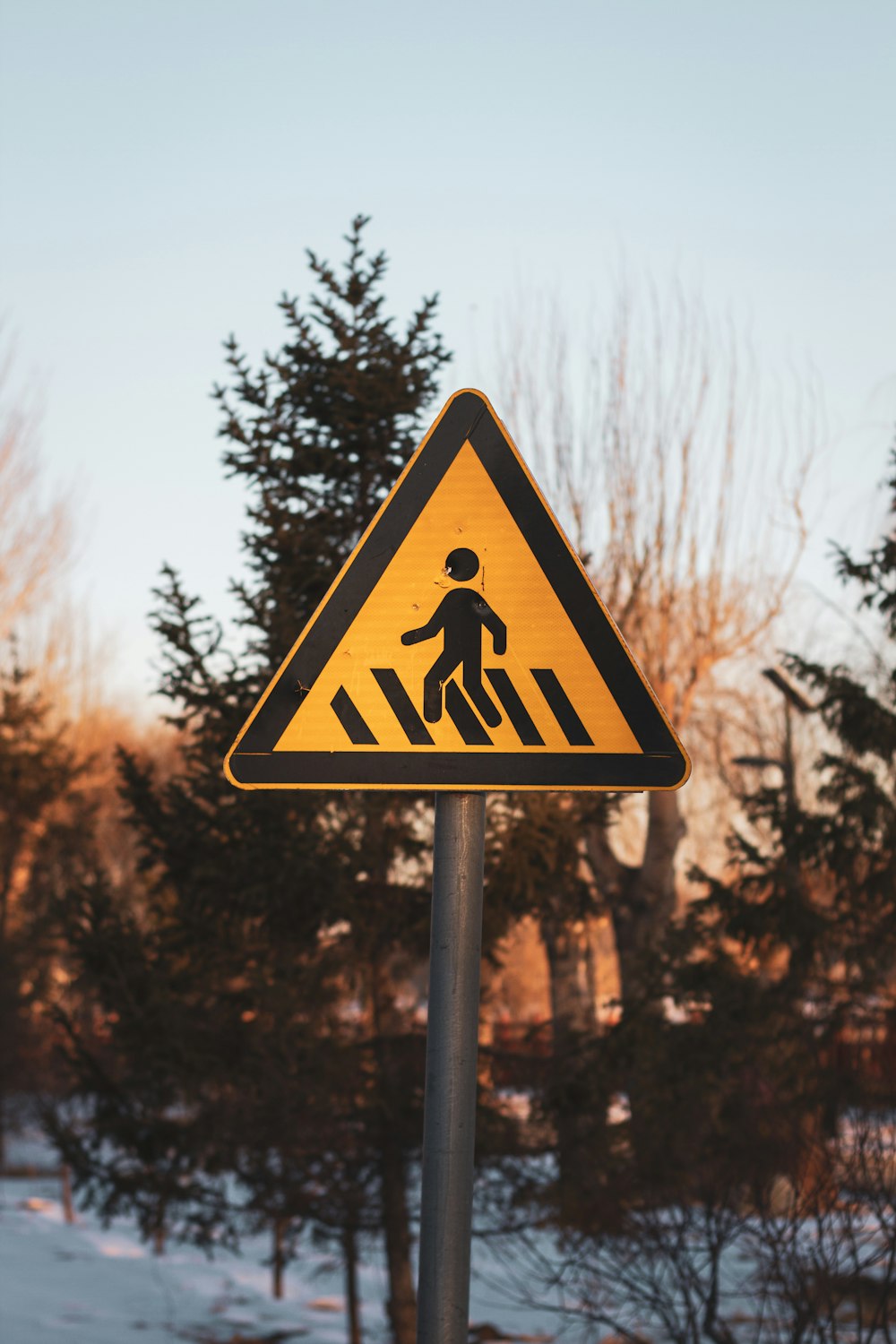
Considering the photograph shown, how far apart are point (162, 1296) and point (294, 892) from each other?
8890 mm

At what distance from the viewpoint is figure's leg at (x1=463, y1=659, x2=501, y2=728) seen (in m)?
1.75

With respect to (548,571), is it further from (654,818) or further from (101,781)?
(101,781)

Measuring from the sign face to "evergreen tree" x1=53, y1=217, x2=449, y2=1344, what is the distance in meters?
6.09

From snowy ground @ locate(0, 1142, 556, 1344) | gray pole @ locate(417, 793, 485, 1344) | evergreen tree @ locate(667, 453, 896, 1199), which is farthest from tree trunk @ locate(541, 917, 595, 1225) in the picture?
gray pole @ locate(417, 793, 485, 1344)

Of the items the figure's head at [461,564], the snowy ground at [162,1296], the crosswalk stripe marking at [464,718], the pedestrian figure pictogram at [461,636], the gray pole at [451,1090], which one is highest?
the figure's head at [461,564]

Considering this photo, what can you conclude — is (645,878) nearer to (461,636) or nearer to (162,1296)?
(162,1296)

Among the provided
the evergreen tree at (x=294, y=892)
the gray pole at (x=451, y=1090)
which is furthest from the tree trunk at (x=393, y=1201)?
the gray pole at (x=451, y=1090)

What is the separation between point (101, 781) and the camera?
26.2 meters

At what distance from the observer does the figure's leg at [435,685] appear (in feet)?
5.75

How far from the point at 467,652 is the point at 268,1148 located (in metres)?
7.30

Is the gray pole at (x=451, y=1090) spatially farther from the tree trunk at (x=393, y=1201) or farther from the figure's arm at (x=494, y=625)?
the tree trunk at (x=393, y=1201)

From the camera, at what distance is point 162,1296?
14555 mm

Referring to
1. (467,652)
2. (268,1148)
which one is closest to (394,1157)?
(268,1148)

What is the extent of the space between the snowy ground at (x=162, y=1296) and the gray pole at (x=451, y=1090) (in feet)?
28.8
